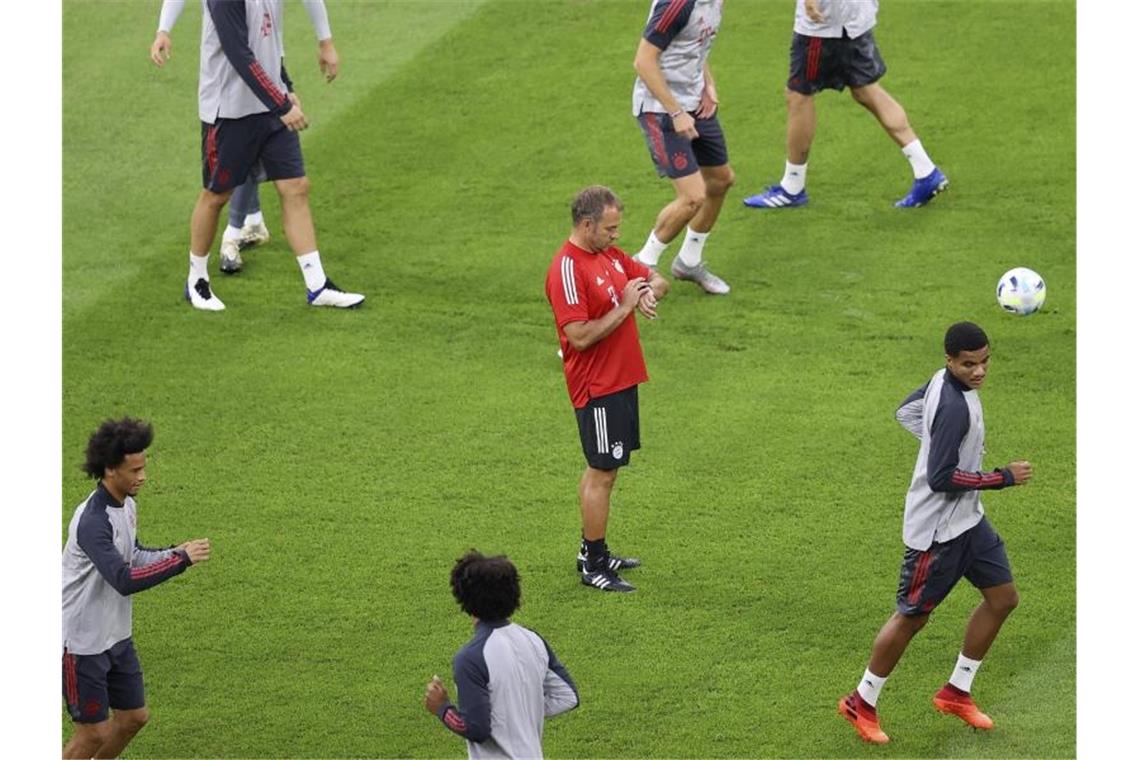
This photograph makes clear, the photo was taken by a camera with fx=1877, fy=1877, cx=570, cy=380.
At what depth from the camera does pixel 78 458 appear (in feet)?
34.4

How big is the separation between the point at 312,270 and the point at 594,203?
3677 millimetres

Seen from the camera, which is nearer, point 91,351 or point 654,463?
point 654,463

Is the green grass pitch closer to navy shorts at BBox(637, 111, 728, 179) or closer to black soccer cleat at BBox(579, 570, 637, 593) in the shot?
black soccer cleat at BBox(579, 570, 637, 593)

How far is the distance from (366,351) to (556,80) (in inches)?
160

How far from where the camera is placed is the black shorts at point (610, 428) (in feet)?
29.0

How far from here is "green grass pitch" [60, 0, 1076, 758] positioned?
8273 millimetres

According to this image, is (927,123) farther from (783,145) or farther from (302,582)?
(302,582)

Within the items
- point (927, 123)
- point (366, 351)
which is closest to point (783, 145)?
point (927, 123)

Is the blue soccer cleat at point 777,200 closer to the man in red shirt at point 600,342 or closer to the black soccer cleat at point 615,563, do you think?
the man in red shirt at point 600,342

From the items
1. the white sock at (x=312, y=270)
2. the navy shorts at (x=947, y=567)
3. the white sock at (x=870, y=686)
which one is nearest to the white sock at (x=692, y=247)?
the white sock at (x=312, y=270)

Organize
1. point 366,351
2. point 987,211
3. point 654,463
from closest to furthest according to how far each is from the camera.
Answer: point 654,463 → point 366,351 → point 987,211

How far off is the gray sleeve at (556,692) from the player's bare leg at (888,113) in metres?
7.00

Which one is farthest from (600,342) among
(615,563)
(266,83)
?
(266,83)

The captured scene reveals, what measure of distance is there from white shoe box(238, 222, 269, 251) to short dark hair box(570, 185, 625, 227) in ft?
15.3
